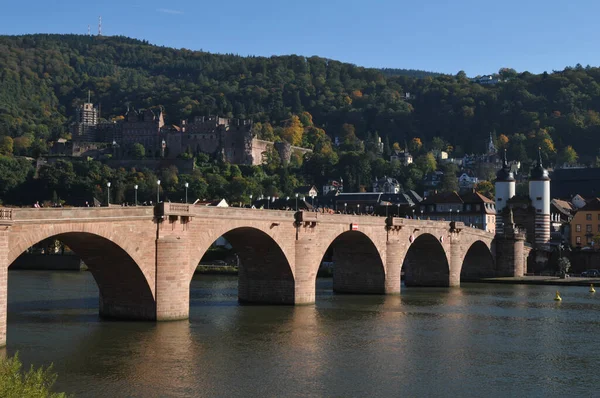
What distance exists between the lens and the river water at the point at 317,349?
34844mm

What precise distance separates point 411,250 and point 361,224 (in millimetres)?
19234

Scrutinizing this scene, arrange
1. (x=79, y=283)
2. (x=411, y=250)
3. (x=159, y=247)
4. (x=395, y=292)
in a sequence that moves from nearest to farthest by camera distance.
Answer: (x=159, y=247) → (x=395, y=292) → (x=79, y=283) → (x=411, y=250)

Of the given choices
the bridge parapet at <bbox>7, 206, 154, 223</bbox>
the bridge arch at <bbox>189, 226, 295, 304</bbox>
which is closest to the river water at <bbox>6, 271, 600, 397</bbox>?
the bridge arch at <bbox>189, 226, 295, 304</bbox>

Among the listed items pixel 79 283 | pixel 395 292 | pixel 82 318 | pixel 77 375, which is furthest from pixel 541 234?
pixel 77 375

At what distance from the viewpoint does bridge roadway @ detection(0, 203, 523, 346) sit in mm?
40719

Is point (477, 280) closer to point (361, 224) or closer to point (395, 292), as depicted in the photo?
point (395, 292)

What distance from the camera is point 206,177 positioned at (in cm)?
18075

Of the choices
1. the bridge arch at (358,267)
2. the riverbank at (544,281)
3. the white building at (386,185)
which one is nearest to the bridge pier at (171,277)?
the bridge arch at (358,267)

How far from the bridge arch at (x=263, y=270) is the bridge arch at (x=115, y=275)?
34.1 ft

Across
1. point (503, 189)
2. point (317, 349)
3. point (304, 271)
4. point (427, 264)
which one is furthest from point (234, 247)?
point (503, 189)

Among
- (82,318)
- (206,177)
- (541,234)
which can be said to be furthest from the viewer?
(206,177)

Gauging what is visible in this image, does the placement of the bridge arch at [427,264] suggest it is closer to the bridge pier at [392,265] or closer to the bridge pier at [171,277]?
the bridge pier at [392,265]

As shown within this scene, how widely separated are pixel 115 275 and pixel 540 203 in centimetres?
7581

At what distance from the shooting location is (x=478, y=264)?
318ft
